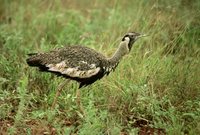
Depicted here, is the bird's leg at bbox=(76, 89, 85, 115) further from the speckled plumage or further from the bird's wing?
the bird's wing

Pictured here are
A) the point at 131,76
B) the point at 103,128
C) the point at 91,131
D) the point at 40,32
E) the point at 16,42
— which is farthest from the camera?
the point at 40,32

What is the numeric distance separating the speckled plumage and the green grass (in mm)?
297

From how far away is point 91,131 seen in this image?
473cm

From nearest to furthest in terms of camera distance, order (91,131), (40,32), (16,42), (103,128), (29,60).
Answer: (91,131) → (103,128) → (29,60) → (16,42) → (40,32)

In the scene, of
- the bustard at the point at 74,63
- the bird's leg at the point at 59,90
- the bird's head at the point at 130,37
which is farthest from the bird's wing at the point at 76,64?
the bird's head at the point at 130,37

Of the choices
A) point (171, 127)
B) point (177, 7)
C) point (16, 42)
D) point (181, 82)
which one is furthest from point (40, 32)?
point (171, 127)

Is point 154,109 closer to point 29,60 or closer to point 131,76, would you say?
point 131,76

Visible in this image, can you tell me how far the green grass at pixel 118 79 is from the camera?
205 inches

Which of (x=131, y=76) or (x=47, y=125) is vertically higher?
(x=131, y=76)

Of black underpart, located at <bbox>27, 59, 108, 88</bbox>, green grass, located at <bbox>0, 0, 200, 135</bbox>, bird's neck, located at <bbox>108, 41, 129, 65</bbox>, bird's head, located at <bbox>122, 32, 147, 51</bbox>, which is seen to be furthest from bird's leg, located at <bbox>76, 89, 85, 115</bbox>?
bird's head, located at <bbox>122, 32, 147, 51</bbox>

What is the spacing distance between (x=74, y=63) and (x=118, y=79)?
2.31 feet

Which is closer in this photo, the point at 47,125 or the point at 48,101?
the point at 47,125

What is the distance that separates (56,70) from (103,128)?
735 millimetres

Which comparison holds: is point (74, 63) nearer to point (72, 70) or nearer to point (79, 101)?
point (72, 70)
